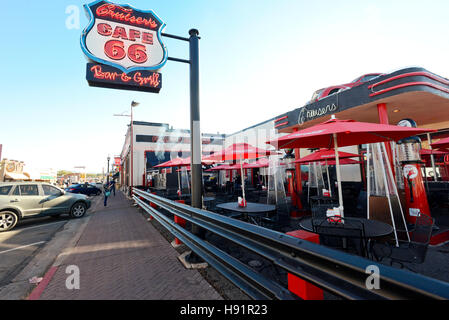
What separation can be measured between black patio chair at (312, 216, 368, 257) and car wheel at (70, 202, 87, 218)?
1013cm

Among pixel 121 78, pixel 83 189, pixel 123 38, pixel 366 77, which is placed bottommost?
pixel 83 189

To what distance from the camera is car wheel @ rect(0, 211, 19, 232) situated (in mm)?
6746

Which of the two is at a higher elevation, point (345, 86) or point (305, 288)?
point (345, 86)

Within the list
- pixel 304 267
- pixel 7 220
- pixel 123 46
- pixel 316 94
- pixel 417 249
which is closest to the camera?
pixel 304 267

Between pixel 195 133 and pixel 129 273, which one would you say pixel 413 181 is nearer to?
pixel 195 133

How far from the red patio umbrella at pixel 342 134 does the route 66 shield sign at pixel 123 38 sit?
387 cm

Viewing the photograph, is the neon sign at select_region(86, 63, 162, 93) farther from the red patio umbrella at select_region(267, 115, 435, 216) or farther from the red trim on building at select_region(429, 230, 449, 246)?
the red trim on building at select_region(429, 230, 449, 246)

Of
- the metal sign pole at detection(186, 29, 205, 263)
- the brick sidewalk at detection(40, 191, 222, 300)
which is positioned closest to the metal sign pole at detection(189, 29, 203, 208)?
the metal sign pole at detection(186, 29, 205, 263)

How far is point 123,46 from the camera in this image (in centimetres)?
499

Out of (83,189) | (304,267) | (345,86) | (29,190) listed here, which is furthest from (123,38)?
(83,189)

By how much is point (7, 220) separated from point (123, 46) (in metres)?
7.30

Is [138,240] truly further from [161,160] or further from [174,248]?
[161,160]

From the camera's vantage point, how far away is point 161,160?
28.2 metres

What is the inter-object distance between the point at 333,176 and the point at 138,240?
45.3ft
